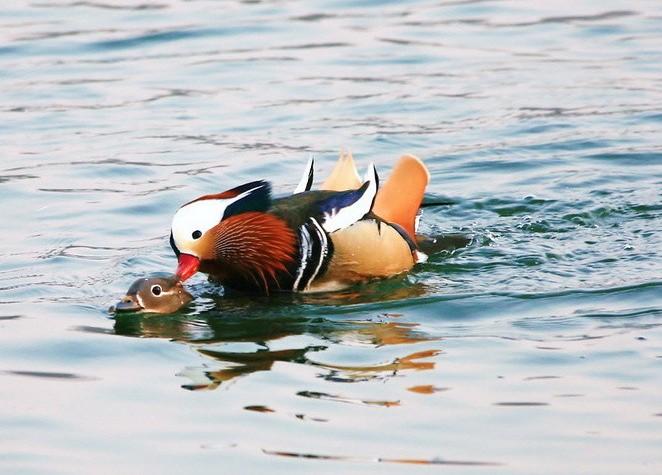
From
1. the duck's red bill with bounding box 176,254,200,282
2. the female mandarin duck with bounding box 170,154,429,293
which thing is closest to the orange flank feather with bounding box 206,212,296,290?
the female mandarin duck with bounding box 170,154,429,293

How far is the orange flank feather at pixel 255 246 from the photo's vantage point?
7.78 metres

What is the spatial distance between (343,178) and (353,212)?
829 mm

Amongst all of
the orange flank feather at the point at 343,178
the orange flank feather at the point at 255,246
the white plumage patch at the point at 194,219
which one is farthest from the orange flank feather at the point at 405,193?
the white plumage patch at the point at 194,219

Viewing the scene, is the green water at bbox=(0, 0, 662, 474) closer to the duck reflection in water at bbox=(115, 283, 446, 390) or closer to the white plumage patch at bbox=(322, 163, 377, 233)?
the duck reflection in water at bbox=(115, 283, 446, 390)

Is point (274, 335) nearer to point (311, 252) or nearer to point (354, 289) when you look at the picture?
point (311, 252)

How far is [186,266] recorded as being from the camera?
761 cm

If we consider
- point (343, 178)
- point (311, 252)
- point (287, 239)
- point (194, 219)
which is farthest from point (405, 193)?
Answer: point (194, 219)

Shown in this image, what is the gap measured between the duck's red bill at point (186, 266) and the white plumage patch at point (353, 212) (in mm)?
777

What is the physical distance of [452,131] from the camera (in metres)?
12.1

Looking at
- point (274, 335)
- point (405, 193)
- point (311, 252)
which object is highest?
point (405, 193)

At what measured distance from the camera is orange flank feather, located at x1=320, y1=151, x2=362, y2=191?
28.9 ft

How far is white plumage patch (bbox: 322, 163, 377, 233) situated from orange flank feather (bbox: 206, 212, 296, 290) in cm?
22

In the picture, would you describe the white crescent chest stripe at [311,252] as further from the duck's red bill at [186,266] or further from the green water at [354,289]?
the duck's red bill at [186,266]

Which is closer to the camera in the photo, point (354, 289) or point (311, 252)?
point (311, 252)
